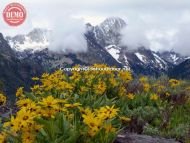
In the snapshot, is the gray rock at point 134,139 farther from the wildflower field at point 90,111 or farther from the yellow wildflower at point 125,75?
the yellow wildflower at point 125,75

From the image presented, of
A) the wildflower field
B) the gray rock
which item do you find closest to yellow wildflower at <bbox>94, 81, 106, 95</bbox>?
the wildflower field

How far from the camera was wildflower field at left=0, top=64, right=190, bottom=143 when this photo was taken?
5605 mm

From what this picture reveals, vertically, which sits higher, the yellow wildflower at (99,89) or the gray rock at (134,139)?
the yellow wildflower at (99,89)

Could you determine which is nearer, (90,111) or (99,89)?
(90,111)

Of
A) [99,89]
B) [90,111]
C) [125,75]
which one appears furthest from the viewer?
[125,75]

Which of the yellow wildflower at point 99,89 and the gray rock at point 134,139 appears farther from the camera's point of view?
the yellow wildflower at point 99,89

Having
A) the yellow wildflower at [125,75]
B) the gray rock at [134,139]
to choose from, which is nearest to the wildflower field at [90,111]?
the yellow wildflower at [125,75]

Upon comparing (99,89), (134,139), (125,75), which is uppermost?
(125,75)

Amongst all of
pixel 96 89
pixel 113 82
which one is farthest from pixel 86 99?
pixel 113 82

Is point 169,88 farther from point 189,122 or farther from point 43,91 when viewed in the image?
point 43,91

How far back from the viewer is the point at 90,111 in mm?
6031

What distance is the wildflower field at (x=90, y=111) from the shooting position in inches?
221

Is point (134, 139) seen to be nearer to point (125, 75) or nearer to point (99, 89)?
point (99, 89)

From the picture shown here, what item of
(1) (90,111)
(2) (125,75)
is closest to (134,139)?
(1) (90,111)
